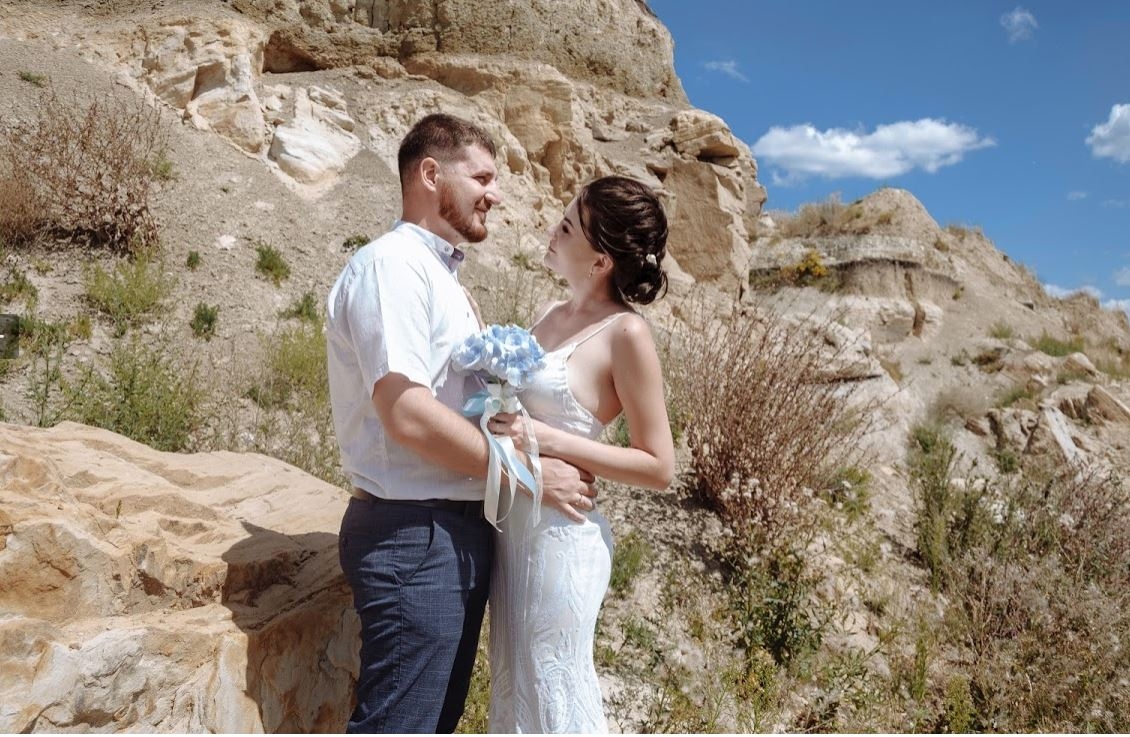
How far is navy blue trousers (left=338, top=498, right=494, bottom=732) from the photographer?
1.83 m

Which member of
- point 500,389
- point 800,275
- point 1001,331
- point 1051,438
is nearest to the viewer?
point 500,389

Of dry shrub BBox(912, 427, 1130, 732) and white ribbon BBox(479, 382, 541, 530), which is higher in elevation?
white ribbon BBox(479, 382, 541, 530)

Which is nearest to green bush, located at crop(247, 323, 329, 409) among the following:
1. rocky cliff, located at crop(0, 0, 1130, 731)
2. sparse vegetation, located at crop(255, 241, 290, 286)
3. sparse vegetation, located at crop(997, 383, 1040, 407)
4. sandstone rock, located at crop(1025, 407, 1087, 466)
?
rocky cliff, located at crop(0, 0, 1130, 731)

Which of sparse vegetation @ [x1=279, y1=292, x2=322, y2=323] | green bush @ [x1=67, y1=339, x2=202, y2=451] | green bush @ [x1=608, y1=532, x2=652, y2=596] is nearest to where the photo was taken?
green bush @ [x1=608, y1=532, x2=652, y2=596]

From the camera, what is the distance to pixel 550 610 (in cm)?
195

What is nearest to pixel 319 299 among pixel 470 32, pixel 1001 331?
pixel 470 32

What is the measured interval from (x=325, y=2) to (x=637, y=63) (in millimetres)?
6742

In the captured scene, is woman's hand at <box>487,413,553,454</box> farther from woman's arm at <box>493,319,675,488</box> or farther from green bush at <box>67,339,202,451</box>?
green bush at <box>67,339,202,451</box>

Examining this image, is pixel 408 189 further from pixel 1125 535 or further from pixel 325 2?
pixel 325 2

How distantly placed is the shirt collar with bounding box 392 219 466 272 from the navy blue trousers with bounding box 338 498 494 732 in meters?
0.69

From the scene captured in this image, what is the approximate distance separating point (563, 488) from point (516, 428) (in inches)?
8.1

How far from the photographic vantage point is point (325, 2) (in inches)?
566

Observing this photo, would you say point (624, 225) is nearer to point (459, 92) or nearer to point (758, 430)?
point (758, 430)

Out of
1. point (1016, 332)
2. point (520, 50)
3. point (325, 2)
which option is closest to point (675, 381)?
point (520, 50)
